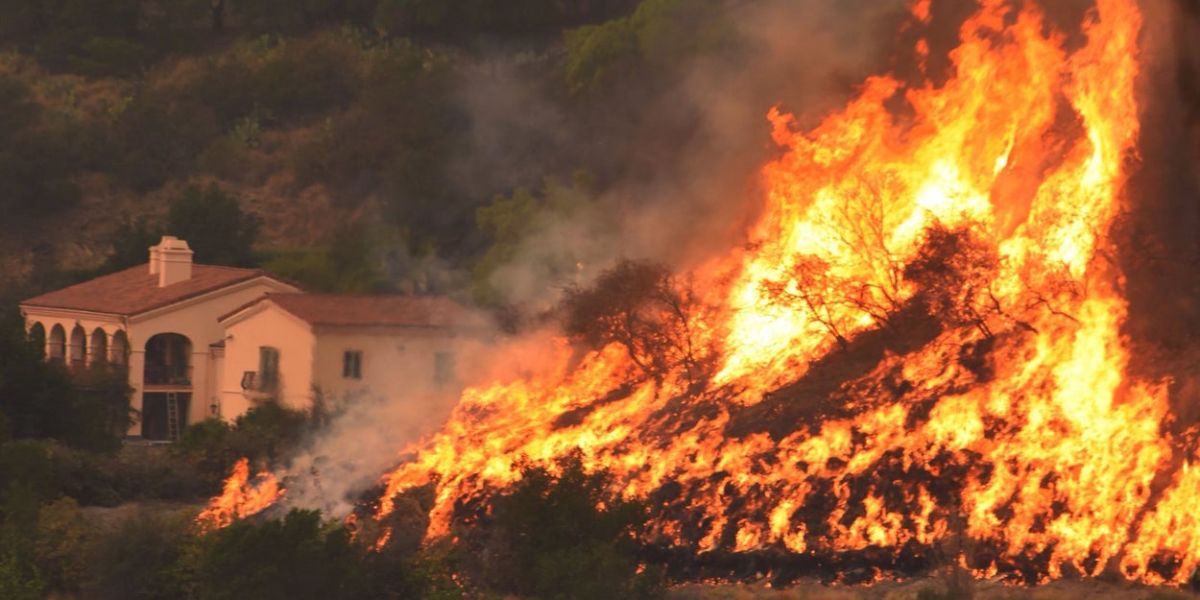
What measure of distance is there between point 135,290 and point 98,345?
Answer: 272 cm

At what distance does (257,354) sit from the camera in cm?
5191

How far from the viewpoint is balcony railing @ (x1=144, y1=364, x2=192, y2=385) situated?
2251 inches

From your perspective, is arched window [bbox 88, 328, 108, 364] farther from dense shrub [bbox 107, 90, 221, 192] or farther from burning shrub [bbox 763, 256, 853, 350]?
burning shrub [bbox 763, 256, 853, 350]

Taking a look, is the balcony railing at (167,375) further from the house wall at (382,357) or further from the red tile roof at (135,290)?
the house wall at (382,357)

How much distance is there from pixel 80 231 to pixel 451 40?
58.9 ft

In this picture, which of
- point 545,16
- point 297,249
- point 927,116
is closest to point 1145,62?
point 927,116

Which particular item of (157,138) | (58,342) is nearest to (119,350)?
(58,342)

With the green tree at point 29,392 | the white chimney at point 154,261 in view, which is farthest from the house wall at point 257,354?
the green tree at point 29,392

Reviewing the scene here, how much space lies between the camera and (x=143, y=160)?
82.4 metres

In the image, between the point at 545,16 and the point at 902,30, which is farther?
the point at 545,16

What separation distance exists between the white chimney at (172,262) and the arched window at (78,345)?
104 inches

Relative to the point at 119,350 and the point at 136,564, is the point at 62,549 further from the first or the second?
the point at 119,350

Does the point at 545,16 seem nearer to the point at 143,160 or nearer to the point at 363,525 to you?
the point at 143,160

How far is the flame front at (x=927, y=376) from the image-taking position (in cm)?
2284
